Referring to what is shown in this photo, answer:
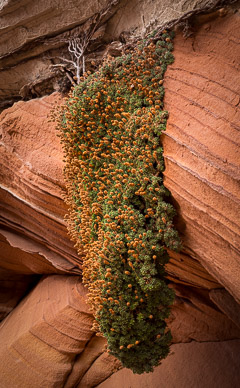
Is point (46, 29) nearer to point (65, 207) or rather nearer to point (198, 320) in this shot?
point (65, 207)

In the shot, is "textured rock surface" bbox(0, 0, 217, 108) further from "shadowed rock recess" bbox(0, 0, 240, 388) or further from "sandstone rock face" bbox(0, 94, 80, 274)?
"sandstone rock face" bbox(0, 94, 80, 274)

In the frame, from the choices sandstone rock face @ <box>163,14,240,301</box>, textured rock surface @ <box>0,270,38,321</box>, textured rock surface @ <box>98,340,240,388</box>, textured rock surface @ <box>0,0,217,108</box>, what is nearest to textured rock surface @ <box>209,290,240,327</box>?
sandstone rock face @ <box>163,14,240,301</box>

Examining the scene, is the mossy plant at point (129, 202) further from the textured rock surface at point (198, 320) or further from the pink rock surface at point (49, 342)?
the pink rock surface at point (49, 342)

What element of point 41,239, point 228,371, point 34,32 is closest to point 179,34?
point 34,32

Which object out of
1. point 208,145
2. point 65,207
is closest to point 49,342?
point 65,207

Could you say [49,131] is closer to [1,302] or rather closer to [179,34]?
[179,34]

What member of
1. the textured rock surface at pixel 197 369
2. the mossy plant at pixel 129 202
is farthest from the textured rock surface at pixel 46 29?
the textured rock surface at pixel 197 369
